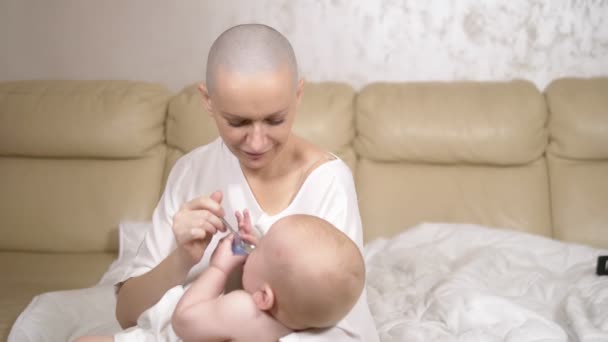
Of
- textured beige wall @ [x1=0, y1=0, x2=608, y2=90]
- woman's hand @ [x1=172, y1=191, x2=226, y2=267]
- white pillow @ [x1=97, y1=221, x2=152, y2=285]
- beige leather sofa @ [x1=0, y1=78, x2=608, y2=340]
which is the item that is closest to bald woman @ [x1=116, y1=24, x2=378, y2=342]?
woman's hand @ [x1=172, y1=191, x2=226, y2=267]

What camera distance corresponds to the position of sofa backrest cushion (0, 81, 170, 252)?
2.35 metres

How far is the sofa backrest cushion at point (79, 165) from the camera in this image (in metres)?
2.35

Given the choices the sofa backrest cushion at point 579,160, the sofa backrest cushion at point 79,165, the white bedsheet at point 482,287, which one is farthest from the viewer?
the sofa backrest cushion at point 79,165

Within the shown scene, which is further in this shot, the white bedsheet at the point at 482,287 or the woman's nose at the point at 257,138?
the white bedsheet at the point at 482,287

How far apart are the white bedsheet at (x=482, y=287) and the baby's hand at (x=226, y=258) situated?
2.01 feet

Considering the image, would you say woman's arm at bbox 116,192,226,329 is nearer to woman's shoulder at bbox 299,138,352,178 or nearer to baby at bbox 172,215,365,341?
baby at bbox 172,215,365,341

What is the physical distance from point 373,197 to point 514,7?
0.93 m

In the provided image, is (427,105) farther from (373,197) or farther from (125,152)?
(125,152)

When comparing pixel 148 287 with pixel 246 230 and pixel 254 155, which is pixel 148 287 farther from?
pixel 254 155

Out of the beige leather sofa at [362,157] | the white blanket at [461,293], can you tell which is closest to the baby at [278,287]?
the white blanket at [461,293]

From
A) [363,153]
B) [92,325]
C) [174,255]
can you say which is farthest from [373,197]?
[174,255]

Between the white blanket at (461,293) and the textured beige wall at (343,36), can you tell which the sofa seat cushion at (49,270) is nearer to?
the white blanket at (461,293)

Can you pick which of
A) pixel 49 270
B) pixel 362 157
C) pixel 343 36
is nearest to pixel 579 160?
pixel 362 157

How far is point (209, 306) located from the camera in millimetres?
1117
